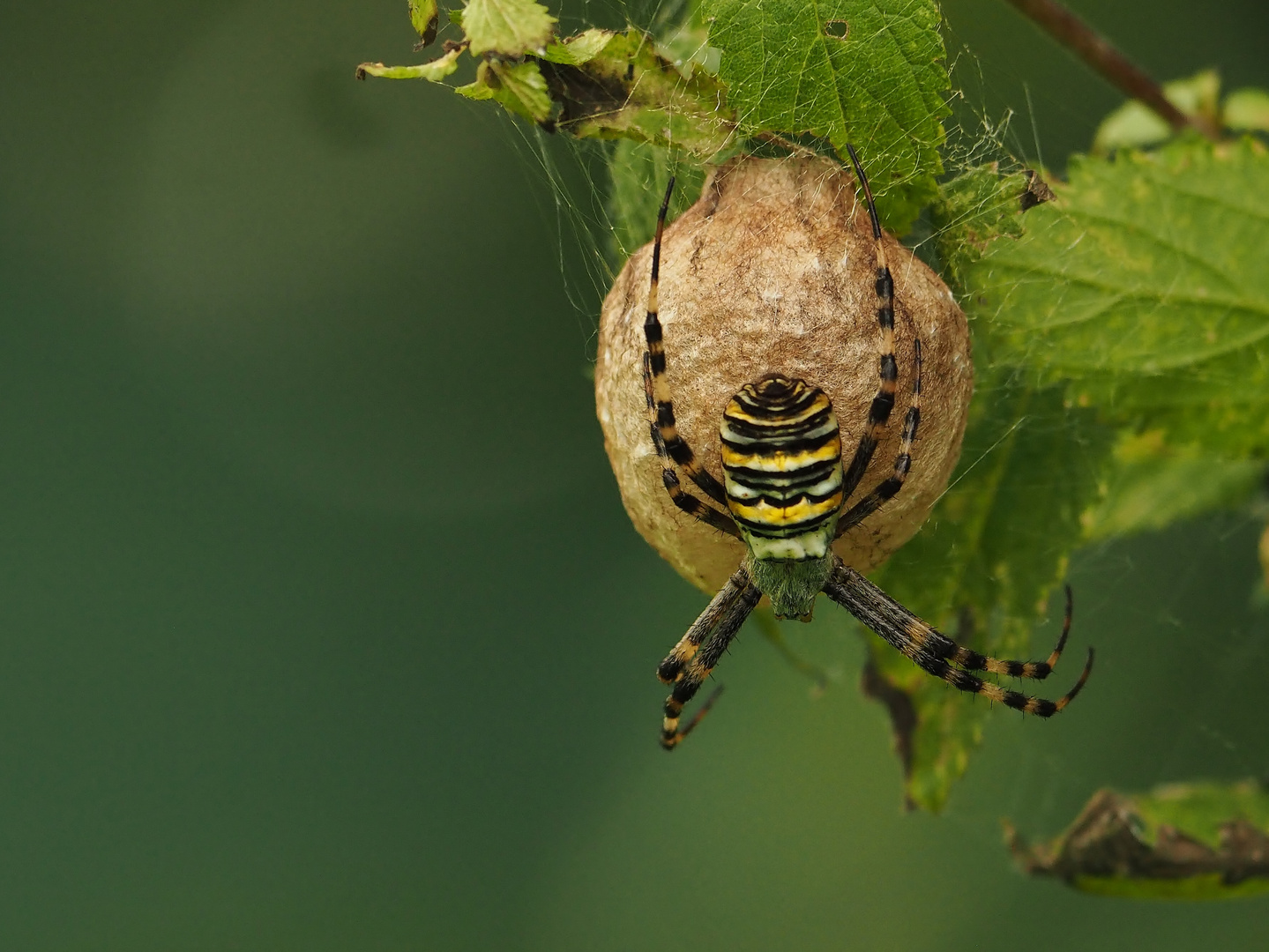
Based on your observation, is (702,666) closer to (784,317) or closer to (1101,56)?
(784,317)

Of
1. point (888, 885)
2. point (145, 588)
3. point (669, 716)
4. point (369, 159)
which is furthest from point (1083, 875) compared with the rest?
point (369, 159)

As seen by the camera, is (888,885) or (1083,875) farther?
(888,885)

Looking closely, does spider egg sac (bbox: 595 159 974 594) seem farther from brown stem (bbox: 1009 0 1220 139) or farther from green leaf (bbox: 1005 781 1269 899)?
green leaf (bbox: 1005 781 1269 899)

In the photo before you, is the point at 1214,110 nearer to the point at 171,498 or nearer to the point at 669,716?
the point at 669,716

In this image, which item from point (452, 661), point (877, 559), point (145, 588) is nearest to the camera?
point (877, 559)

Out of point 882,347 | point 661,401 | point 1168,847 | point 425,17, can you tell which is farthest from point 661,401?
point 1168,847

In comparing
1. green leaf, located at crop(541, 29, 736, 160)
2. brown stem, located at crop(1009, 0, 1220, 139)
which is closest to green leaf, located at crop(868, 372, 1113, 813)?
brown stem, located at crop(1009, 0, 1220, 139)
